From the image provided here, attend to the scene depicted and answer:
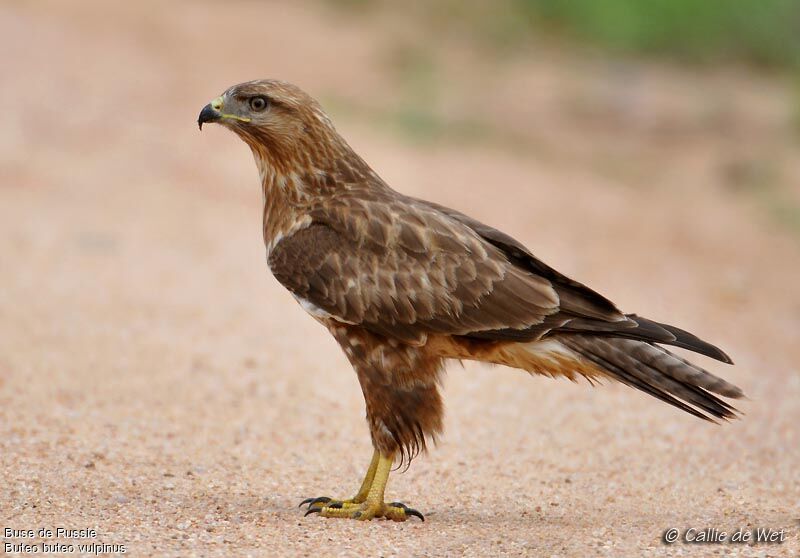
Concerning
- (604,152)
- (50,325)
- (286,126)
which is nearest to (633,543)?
(286,126)

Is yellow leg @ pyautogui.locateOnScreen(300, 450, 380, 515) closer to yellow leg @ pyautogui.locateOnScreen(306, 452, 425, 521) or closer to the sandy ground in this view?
yellow leg @ pyautogui.locateOnScreen(306, 452, 425, 521)

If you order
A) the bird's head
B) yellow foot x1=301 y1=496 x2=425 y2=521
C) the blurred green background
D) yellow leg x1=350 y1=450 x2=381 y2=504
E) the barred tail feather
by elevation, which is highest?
the blurred green background

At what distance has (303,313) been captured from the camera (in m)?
10.0

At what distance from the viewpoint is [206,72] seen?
1802 cm

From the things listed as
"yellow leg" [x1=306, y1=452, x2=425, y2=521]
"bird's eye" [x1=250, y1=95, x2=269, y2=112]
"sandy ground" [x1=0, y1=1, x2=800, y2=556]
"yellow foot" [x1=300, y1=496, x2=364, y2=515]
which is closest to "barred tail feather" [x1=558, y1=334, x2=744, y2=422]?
"sandy ground" [x1=0, y1=1, x2=800, y2=556]

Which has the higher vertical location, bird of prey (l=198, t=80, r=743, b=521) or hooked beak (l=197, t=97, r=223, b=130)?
hooked beak (l=197, t=97, r=223, b=130)

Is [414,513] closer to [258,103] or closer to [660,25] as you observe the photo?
[258,103]

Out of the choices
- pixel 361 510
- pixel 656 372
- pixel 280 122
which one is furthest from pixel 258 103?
pixel 656 372

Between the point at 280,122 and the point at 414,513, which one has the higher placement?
the point at 280,122

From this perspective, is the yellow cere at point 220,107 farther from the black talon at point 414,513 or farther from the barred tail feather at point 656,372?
the black talon at point 414,513

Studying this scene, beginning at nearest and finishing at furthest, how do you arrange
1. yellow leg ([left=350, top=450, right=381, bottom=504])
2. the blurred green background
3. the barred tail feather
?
the barred tail feather < yellow leg ([left=350, top=450, right=381, bottom=504]) < the blurred green background

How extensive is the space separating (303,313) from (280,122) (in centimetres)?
406

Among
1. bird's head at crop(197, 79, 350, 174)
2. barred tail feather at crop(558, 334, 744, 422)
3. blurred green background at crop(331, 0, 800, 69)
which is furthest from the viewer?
blurred green background at crop(331, 0, 800, 69)

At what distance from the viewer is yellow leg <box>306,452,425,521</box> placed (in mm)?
5594
